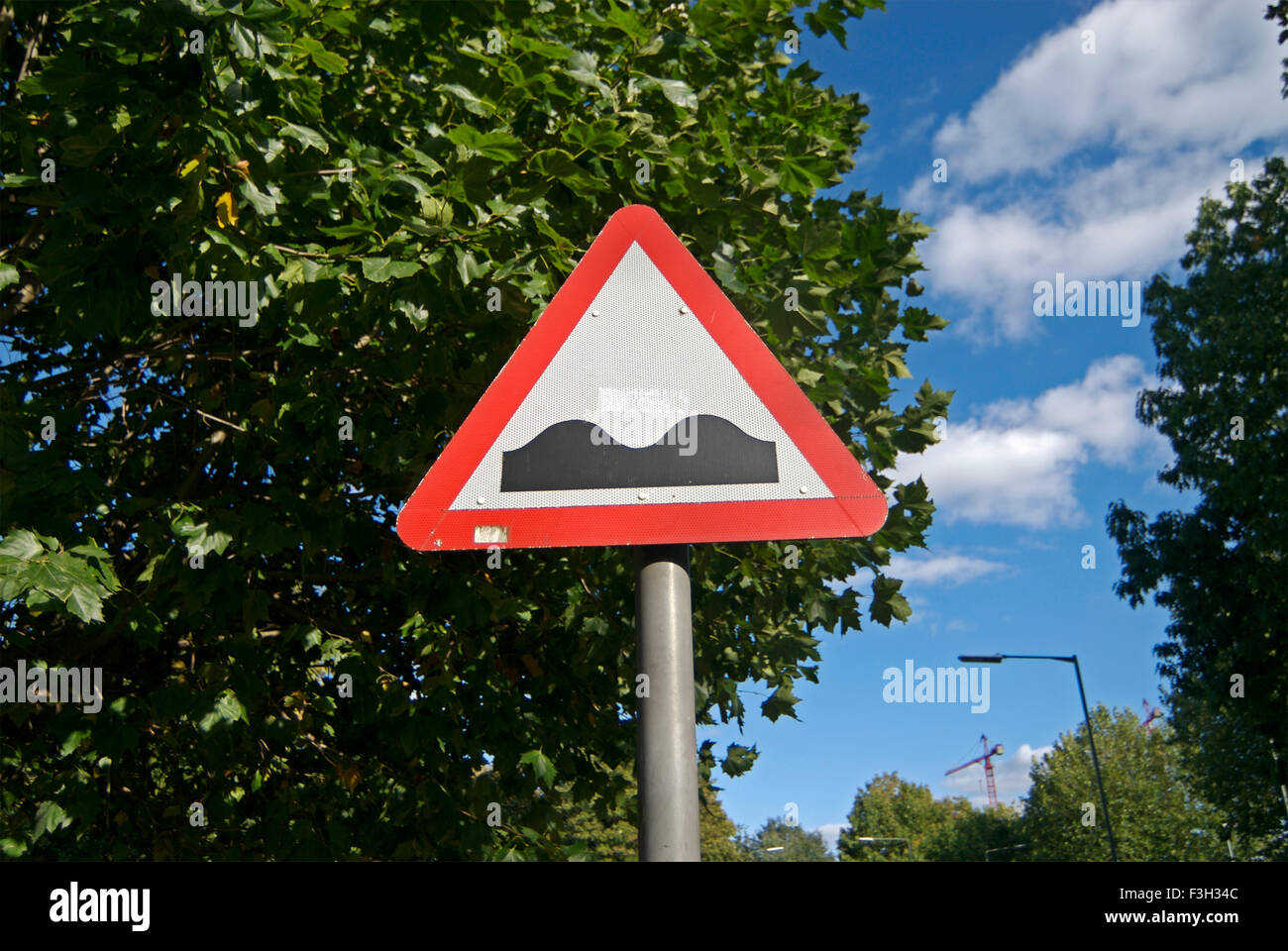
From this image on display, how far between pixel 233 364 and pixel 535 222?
279cm

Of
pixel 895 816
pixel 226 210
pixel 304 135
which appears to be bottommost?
pixel 895 816

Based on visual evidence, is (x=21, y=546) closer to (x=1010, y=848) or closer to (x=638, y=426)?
(x=638, y=426)

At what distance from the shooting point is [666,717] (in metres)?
1.86

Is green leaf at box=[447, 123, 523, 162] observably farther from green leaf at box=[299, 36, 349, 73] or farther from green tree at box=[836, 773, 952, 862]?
→ green tree at box=[836, 773, 952, 862]

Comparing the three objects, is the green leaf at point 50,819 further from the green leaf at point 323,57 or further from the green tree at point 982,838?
the green tree at point 982,838

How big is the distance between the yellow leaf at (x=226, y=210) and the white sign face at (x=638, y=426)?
2.56 metres

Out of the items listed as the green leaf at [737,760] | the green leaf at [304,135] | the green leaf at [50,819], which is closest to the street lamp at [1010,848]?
the green leaf at [737,760]

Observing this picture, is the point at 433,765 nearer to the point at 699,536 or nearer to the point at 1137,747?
the point at 699,536

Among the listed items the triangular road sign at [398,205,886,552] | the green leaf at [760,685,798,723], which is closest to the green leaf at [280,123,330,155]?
the triangular road sign at [398,205,886,552]

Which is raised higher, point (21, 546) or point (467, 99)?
point (467, 99)

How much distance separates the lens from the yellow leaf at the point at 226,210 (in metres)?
4.19

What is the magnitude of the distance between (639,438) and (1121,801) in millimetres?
66385

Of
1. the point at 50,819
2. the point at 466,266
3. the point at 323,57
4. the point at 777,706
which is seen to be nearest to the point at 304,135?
the point at 323,57

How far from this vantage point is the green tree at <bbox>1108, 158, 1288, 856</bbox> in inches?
850
